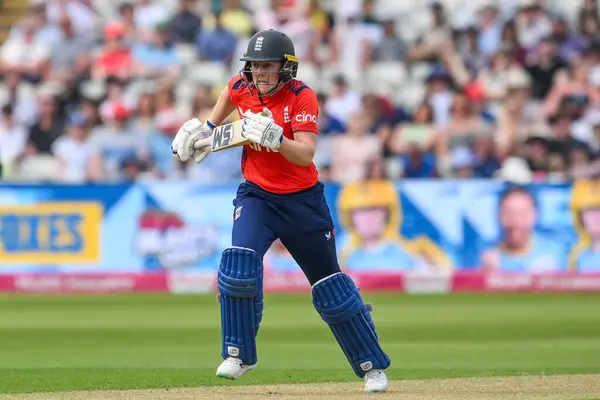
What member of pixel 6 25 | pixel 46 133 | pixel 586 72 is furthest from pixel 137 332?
pixel 6 25

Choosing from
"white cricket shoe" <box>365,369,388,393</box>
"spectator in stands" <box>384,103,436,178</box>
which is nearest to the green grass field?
"white cricket shoe" <box>365,369,388,393</box>

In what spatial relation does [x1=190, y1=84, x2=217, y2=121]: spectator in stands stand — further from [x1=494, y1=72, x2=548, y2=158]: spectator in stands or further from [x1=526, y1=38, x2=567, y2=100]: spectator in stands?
[x1=526, y1=38, x2=567, y2=100]: spectator in stands

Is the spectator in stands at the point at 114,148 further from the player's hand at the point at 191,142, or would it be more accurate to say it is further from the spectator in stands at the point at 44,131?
the player's hand at the point at 191,142

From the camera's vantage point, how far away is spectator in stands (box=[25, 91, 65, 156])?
1441 centimetres

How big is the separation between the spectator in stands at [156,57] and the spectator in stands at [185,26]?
221 millimetres

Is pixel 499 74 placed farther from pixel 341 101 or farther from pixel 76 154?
pixel 76 154

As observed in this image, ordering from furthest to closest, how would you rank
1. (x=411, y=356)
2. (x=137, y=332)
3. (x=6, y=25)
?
(x=6, y=25)
(x=137, y=332)
(x=411, y=356)

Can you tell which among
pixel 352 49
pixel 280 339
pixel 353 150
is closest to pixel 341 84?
pixel 352 49

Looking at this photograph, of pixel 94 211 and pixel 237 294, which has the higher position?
pixel 237 294

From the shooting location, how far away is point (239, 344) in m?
5.86

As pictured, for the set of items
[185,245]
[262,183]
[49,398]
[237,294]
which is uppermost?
[262,183]

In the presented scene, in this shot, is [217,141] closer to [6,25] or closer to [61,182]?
[61,182]

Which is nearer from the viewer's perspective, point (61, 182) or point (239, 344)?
point (239, 344)

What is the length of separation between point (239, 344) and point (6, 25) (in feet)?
43.0
